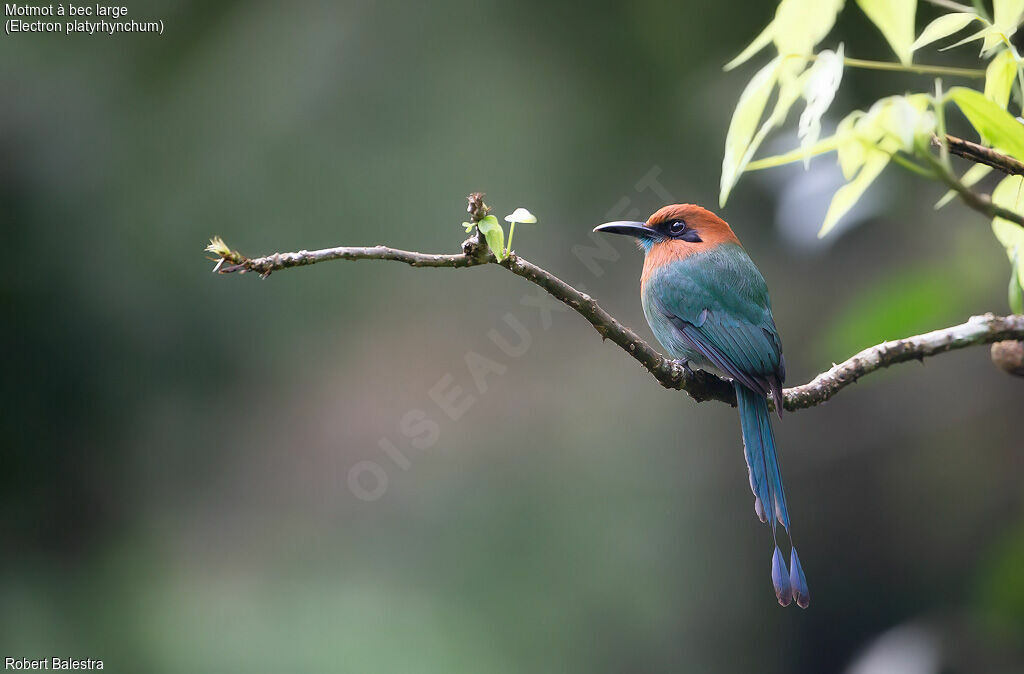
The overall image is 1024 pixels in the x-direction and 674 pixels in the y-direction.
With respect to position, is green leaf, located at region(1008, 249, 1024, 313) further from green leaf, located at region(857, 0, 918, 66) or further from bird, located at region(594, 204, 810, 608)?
bird, located at region(594, 204, 810, 608)

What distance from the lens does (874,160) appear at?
36.3 inches

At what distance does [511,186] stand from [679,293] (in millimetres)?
2278

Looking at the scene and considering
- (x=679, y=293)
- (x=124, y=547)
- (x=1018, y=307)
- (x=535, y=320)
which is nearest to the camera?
(x=1018, y=307)

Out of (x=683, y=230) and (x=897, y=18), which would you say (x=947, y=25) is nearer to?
(x=897, y=18)

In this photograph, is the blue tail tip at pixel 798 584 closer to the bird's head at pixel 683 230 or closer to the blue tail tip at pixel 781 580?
the blue tail tip at pixel 781 580

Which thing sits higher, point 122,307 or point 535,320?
point 122,307

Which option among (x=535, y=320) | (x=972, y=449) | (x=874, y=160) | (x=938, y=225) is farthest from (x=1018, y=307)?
(x=535, y=320)

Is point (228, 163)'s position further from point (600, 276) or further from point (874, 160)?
point (874, 160)

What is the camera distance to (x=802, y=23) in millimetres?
944

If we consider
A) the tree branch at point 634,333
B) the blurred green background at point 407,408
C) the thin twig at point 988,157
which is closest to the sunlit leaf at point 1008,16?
the thin twig at point 988,157

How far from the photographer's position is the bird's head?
2318 millimetres

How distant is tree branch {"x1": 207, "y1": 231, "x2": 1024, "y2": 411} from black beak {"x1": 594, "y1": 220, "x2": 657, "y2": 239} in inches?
20.8

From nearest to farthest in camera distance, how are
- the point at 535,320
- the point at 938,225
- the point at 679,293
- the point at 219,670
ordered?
the point at 679,293, the point at 938,225, the point at 219,670, the point at 535,320

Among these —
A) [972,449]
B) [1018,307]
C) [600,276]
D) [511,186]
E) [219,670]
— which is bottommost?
[219,670]
